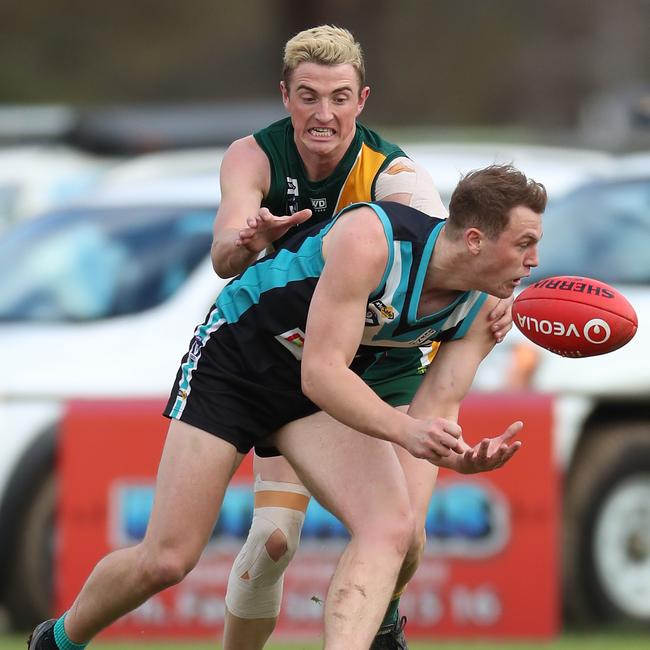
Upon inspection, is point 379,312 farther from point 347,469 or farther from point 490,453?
point 490,453

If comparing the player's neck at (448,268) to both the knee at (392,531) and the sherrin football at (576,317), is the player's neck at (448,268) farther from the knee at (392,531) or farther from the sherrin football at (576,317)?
the knee at (392,531)

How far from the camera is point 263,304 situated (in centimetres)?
579

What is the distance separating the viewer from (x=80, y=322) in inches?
354

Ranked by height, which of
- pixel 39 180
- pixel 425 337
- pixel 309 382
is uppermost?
pixel 39 180

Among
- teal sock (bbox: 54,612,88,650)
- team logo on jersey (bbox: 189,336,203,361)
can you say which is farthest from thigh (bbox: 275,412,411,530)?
teal sock (bbox: 54,612,88,650)

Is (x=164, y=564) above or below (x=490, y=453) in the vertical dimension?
below

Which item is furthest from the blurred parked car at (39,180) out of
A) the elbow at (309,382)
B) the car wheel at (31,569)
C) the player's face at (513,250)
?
the player's face at (513,250)

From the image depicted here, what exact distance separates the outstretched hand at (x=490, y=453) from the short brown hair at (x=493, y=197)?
24.0 inches

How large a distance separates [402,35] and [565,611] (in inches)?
1153

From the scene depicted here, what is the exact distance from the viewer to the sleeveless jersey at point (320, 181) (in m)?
5.88

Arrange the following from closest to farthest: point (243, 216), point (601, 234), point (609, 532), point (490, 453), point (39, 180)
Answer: point (490, 453) → point (243, 216) → point (609, 532) → point (601, 234) → point (39, 180)

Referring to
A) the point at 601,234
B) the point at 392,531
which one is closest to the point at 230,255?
the point at 392,531

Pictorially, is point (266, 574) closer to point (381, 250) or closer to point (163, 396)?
point (381, 250)

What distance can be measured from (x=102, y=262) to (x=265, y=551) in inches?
139
